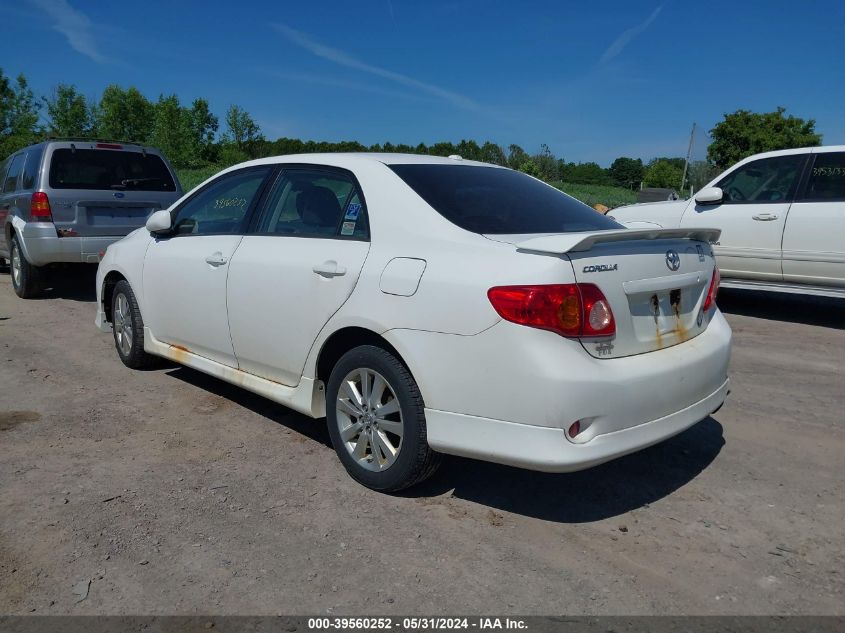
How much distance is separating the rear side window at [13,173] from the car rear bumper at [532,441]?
28.0 feet

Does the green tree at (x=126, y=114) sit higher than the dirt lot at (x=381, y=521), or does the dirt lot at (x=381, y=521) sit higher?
the green tree at (x=126, y=114)

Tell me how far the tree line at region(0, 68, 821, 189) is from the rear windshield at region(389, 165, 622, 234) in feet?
165

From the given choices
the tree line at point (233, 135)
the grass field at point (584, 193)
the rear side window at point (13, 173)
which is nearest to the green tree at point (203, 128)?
the tree line at point (233, 135)

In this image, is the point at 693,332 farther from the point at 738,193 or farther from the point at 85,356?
Result: the point at 738,193

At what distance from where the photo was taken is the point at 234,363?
14.1 feet

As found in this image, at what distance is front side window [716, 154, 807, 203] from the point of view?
25.6 ft

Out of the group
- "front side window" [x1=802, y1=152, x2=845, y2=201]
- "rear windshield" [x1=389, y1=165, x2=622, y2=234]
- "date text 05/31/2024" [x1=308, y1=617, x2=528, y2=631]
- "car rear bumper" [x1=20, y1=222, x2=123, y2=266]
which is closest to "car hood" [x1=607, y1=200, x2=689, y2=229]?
"front side window" [x1=802, y1=152, x2=845, y2=201]

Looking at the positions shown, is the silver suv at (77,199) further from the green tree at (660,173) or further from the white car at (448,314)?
the green tree at (660,173)

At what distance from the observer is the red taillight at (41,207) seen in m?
8.36

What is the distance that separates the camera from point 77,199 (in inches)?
334

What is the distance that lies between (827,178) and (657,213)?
1951mm

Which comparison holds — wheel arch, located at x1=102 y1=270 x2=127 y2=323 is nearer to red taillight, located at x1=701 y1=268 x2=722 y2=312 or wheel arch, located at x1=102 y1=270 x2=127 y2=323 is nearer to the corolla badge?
the corolla badge

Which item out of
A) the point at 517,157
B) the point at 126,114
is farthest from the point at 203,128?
the point at 517,157

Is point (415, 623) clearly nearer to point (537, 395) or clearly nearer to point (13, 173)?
point (537, 395)
